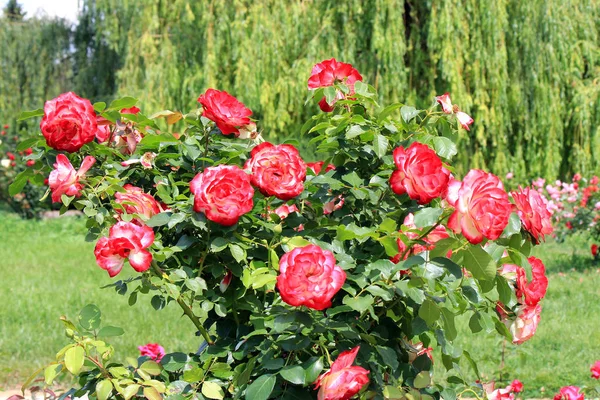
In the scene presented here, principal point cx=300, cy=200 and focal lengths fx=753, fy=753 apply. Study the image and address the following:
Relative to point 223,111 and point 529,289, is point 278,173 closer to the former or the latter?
point 223,111

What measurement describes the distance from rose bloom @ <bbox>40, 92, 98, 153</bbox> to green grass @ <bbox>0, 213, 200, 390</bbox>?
1.04 meters

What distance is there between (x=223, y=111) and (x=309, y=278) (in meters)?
0.51

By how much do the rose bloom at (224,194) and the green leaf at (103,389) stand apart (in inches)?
15.4

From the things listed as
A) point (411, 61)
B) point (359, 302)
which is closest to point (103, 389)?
point (359, 302)

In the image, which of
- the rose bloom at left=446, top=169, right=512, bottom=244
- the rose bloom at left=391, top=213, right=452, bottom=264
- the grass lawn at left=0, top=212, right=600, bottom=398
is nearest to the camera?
the rose bloom at left=446, top=169, right=512, bottom=244

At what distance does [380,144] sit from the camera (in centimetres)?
162

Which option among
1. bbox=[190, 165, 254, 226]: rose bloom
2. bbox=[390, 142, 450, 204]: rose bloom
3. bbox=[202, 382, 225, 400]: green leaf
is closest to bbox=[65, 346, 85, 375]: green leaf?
bbox=[202, 382, 225, 400]: green leaf

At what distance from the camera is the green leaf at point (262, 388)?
1.39m

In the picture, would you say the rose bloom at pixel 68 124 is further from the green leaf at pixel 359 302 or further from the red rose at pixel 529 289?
the red rose at pixel 529 289

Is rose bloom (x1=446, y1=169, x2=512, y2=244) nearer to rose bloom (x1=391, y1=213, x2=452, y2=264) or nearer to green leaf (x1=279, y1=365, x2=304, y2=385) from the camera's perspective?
rose bloom (x1=391, y1=213, x2=452, y2=264)

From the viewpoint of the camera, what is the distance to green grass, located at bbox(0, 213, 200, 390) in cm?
385

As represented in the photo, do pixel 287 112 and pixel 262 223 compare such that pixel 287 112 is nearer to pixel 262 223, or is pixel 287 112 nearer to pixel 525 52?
pixel 525 52

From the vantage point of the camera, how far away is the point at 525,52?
27.2ft

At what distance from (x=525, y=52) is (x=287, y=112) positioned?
8.87 feet
